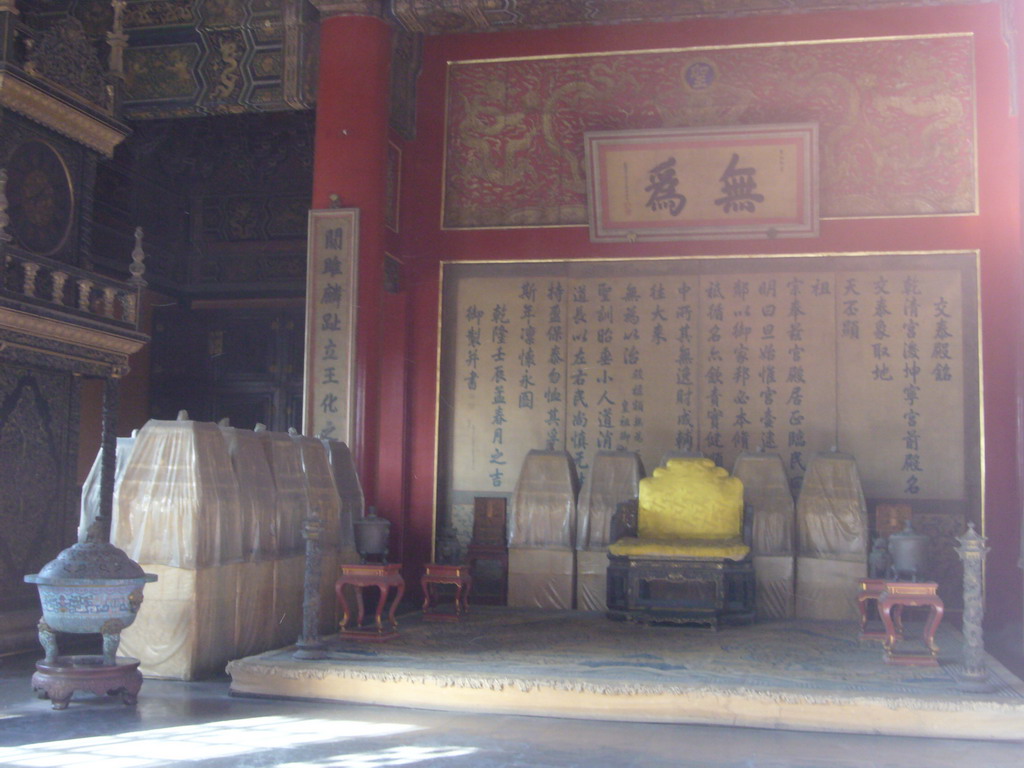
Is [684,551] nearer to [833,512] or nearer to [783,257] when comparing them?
[833,512]

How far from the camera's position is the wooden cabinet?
8.77 meters

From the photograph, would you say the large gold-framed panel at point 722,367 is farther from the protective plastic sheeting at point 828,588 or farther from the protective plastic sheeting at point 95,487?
the protective plastic sheeting at point 95,487

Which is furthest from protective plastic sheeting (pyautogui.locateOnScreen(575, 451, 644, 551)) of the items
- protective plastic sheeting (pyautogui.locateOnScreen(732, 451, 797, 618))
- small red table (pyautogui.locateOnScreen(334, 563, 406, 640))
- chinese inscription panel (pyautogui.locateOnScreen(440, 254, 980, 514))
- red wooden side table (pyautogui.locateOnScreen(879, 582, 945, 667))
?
red wooden side table (pyautogui.locateOnScreen(879, 582, 945, 667))

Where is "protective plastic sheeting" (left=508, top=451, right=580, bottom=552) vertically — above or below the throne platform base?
above

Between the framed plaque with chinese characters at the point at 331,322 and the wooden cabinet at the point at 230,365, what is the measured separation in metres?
2.45

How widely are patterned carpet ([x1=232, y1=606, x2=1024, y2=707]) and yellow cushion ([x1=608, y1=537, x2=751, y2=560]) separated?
1.24 feet

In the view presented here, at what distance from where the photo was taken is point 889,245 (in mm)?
6422

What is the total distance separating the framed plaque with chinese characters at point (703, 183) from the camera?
21.1 feet

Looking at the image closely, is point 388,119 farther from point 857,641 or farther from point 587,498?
point 857,641

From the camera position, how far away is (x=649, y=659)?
4457mm

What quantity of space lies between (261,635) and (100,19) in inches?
176

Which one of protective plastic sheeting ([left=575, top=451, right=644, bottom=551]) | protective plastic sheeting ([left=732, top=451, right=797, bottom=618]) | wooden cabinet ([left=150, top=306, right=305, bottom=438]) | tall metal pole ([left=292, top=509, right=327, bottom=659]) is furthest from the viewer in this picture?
wooden cabinet ([left=150, top=306, right=305, bottom=438])

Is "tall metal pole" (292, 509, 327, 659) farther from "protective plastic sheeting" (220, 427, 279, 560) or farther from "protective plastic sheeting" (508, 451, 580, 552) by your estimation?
"protective plastic sheeting" (508, 451, 580, 552)

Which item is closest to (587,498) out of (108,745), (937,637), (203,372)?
(937,637)
